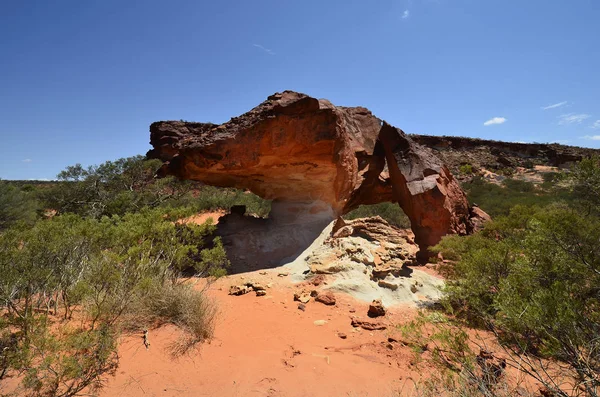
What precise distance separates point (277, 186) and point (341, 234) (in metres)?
2.80

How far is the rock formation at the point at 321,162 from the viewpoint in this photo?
711cm

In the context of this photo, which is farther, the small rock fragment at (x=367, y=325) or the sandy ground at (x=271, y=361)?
the small rock fragment at (x=367, y=325)

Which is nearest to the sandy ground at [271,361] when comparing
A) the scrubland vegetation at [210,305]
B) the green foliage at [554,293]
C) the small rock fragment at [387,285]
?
the scrubland vegetation at [210,305]

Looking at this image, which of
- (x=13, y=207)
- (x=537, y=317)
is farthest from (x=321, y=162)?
(x=13, y=207)

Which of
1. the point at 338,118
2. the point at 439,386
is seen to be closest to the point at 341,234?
the point at 338,118

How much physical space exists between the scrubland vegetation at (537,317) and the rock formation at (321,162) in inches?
122

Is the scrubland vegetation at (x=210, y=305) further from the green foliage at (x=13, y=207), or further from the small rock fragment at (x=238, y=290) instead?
the green foliage at (x=13, y=207)

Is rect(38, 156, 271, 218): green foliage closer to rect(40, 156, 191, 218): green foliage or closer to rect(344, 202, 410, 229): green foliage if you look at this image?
rect(40, 156, 191, 218): green foliage

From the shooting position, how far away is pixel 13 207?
11.4 meters

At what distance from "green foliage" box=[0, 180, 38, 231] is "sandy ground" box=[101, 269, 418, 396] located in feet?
35.5

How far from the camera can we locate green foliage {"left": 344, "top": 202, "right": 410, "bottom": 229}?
1400cm

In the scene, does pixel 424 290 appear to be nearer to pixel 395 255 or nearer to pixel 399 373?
pixel 395 255

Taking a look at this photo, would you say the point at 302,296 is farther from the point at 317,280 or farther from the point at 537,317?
the point at 537,317

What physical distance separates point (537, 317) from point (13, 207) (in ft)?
52.2
